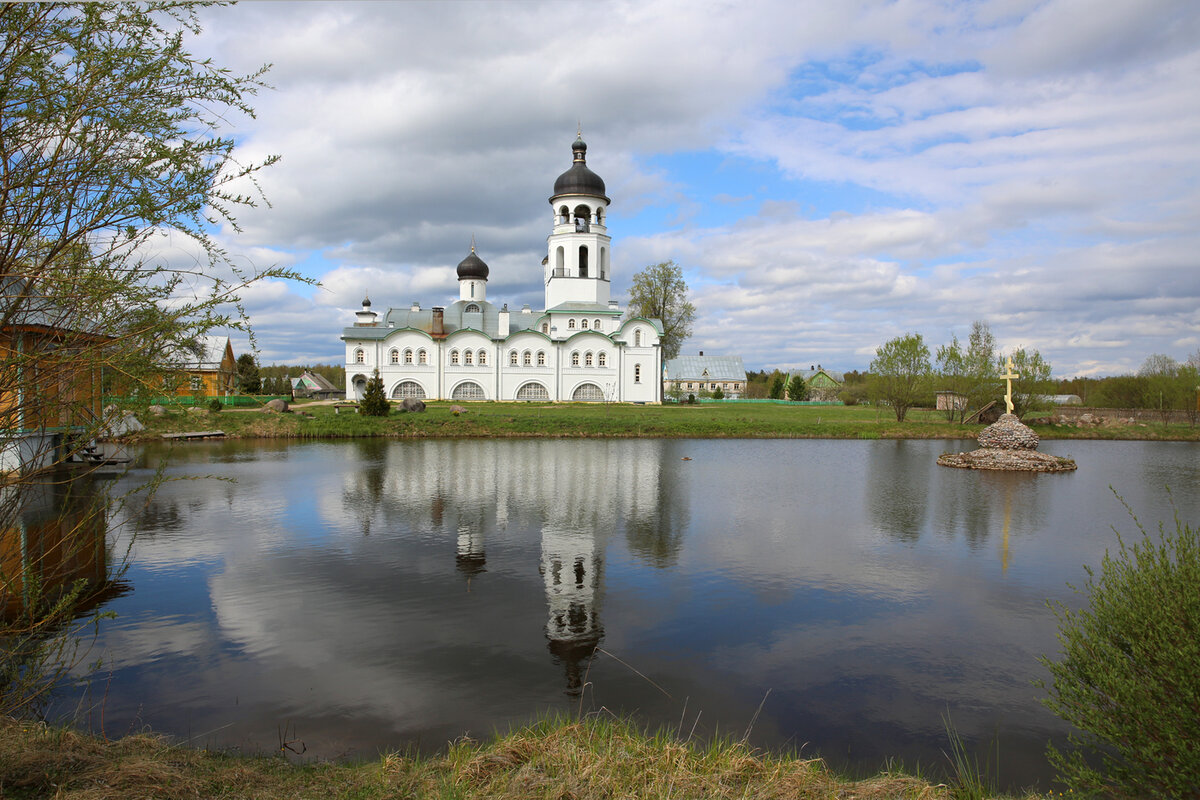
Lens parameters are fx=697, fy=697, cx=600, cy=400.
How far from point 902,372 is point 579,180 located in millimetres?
28280

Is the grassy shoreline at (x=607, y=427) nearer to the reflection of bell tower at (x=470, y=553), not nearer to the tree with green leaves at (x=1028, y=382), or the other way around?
the tree with green leaves at (x=1028, y=382)

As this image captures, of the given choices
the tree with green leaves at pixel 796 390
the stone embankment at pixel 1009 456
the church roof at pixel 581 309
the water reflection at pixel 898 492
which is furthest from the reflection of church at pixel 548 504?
the tree with green leaves at pixel 796 390

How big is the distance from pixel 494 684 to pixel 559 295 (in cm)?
5113

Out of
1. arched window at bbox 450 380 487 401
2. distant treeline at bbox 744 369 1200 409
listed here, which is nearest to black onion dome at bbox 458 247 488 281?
arched window at bbox 450 380 487 401

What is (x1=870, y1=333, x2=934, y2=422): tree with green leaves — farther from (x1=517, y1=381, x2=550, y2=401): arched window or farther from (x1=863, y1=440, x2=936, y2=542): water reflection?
(x1=517, y1=381, x2=550, y2=401): arched window

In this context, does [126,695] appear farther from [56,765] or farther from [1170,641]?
[1170,641]

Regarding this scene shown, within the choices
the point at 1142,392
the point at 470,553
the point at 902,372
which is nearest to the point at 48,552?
the point at 470,553

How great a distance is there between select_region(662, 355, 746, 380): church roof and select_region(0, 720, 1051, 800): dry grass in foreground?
8282cm

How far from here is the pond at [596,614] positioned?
6.04m

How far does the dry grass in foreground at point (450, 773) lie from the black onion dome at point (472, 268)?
5639cm

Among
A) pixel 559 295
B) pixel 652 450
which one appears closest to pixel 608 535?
pixel 652 450

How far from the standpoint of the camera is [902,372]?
4219cm

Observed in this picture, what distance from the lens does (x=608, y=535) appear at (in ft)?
41.9

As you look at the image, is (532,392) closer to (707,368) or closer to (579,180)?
(579,180)
